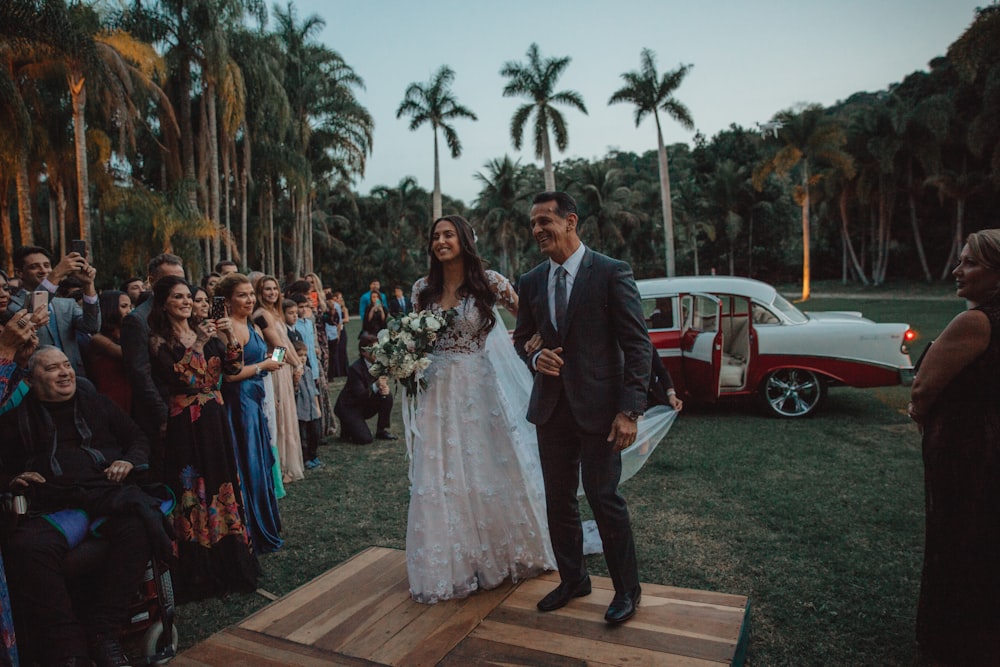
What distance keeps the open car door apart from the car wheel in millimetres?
929

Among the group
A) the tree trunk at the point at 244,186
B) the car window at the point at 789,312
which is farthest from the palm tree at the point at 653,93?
the car window at the point at 789,312

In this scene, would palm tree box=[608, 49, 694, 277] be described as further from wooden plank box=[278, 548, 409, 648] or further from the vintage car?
wooden plank box=[278, 548, 409, 648]

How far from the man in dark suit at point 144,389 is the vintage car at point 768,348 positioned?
6.26 m

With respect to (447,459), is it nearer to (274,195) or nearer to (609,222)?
(274,195)

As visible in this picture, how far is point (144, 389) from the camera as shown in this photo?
13.2ft

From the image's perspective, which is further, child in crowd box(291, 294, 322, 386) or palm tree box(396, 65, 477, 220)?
palm tree box(396, 65, 477, 220)

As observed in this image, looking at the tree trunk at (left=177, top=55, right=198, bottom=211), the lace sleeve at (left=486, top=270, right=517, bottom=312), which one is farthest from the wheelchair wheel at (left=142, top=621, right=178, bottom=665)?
the tree trunk at (left=177, top=55, right=198, bottom=211)

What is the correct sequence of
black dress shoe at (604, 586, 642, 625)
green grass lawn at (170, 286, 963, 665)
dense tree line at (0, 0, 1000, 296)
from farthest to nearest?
dense tree line at (0, 0, 1000, 296) → green grass lawn at (170, 286, 963, 665) → black dress shoe at (604, 586, 642, 625)

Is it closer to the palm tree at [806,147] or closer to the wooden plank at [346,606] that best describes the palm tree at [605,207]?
the palm tree at [806,147]

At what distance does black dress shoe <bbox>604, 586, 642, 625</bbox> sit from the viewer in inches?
129

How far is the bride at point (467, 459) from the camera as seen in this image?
3.73 metres

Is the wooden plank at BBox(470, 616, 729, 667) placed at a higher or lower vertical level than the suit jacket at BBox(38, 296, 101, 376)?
lower

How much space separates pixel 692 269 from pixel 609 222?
10803mm

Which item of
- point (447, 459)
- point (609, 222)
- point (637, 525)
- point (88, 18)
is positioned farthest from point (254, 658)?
point (609, 222)
